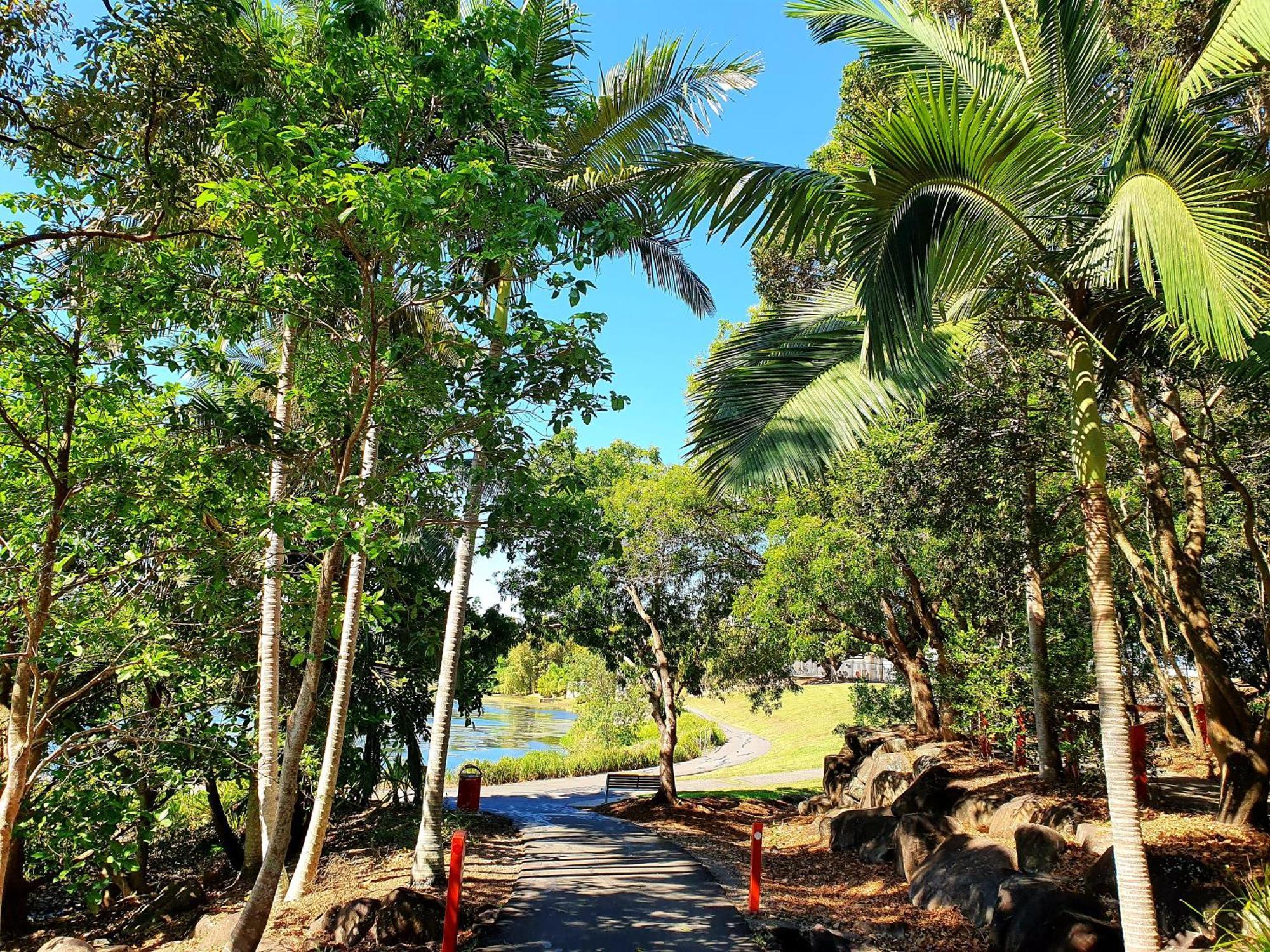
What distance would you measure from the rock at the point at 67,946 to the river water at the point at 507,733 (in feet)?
32.0

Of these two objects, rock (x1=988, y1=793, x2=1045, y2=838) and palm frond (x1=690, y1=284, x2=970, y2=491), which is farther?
rock (x1=988, y1=793, x2=1045, y2=838)

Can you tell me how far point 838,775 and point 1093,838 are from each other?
9.59 meters

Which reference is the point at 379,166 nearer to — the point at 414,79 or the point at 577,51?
the point at 414,79

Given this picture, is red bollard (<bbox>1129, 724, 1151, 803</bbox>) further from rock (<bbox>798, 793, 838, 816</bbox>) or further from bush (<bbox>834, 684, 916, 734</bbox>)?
bush (<bbox>834, 684, 916, 734</bbox>)

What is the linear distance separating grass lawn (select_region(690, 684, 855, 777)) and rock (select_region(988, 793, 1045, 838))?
1156cm

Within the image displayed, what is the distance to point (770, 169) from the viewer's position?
6.08m

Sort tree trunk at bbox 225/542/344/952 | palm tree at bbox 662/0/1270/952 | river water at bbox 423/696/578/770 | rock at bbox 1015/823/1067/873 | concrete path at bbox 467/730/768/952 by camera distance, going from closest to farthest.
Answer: palm tree at bbox 662/0/1270/952 < tree trunk at bbox 225/542/344/952 < concrete path at bbox 467/730/768/952 < rock at bbox 1015/823/1067/873 < river water at bbox 423/696/578/770

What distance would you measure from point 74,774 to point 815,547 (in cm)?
1201

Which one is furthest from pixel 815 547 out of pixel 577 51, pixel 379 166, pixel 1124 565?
pixel 379 166

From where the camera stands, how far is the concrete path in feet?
24.9

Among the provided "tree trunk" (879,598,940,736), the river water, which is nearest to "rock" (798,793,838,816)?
"tree trunk" (879,598,940,736)

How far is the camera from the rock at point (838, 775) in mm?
17703

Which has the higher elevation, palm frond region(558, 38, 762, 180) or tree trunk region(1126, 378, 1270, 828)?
palm frond region(558, 38, 762, 180)

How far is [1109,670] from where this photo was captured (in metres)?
5.52
